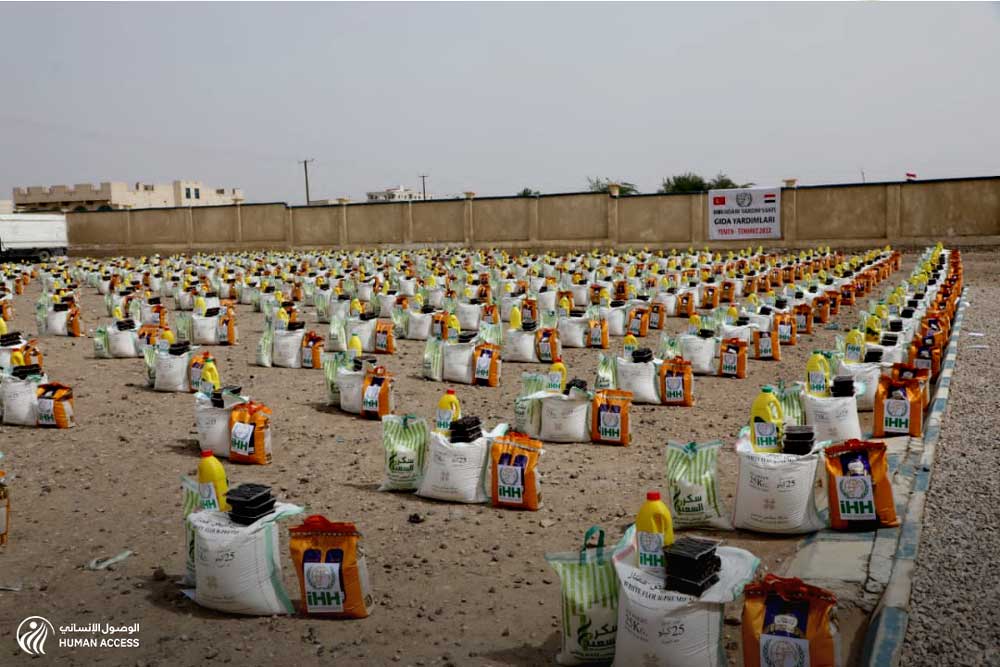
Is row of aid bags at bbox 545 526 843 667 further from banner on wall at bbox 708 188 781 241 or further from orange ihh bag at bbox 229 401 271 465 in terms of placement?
banner on wall at bbox 708 188 781 241

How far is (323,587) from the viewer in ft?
14.5

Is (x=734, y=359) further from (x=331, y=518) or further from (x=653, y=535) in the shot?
(x=653, y=535)

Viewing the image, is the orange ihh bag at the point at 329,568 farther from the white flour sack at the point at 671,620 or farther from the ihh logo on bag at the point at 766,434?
the ihh logo on bag at the point at 766,434

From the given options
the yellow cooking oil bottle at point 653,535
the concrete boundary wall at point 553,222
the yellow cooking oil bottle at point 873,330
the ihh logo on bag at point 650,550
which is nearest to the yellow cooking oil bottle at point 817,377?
the yellow cooking oil bottle at point 873,330

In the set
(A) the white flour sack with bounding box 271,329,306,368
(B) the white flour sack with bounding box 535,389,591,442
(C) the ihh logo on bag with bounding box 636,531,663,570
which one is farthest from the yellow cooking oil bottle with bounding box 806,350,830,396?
(A) the white flour sack with bounding box 271,329,306,368

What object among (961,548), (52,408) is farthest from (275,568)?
(52,408)

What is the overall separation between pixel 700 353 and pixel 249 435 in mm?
5986

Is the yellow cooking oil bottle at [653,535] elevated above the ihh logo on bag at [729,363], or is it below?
above

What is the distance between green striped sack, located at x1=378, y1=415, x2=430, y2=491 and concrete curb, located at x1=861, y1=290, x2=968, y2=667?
3.25 m

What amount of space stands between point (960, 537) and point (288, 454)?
5287 millimetres

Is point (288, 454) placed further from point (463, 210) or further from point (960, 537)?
point (463, 210)

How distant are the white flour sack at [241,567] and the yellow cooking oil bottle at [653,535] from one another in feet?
6.28

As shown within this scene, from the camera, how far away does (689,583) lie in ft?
11.7

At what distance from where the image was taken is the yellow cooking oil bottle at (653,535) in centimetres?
371
